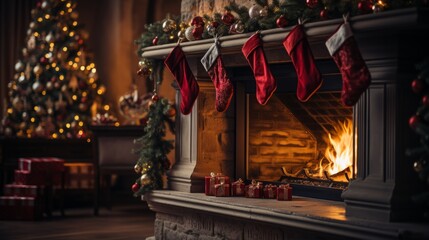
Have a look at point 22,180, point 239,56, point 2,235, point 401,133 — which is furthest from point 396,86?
point 22,180

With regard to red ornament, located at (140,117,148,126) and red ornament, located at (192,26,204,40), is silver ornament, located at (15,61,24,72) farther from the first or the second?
red ornament, located at (192,26,204,40)

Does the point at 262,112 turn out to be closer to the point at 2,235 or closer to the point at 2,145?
the point at 2,235

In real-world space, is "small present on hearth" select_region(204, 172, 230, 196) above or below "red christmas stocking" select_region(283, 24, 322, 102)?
below

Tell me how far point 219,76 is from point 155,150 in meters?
1.01

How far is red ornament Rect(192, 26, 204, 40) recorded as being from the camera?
527 cm

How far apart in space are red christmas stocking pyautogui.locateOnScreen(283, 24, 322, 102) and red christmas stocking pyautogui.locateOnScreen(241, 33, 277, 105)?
0.32 metres

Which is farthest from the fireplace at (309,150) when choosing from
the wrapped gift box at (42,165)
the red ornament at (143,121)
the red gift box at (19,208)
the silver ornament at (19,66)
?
the silver ornament at (19,66)

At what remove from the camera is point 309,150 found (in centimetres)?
532

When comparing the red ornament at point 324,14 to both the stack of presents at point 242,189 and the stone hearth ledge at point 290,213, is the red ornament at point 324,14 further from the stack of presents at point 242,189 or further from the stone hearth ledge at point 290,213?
the stack of presents at point 242,189

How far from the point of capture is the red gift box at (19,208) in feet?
22.8

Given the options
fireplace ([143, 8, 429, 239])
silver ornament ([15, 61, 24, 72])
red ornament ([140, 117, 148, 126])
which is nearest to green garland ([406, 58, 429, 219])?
fireplace ([143, 8, 429, 239])

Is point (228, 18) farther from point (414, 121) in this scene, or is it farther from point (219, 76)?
point (414, 121)

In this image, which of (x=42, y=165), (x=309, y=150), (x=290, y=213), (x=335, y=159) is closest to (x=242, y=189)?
(x=309, y=150)

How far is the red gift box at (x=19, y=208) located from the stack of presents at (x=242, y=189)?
7.15ft
